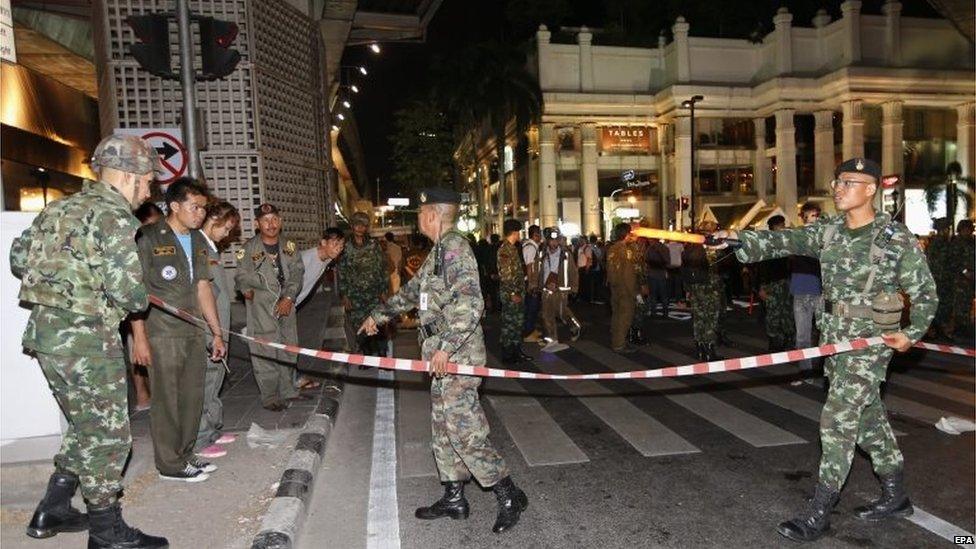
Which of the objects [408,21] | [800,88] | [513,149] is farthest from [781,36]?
[408,21]

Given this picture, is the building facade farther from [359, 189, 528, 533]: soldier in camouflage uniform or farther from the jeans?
[359, 189, 528, 533]: soldier in camouflage uniform

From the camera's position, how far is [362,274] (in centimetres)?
883

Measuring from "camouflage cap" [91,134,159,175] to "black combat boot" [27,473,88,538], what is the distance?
1805mm

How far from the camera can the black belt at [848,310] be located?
385cm

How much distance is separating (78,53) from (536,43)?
109ft

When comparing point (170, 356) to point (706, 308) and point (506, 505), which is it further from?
point (706, 308)

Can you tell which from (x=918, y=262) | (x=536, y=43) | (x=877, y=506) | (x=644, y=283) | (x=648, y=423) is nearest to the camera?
(x=918, y=262)

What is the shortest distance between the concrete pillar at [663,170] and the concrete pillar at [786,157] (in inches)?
267

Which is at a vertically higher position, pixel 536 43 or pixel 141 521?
pixel 536 43

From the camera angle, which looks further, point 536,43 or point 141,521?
point 536,43

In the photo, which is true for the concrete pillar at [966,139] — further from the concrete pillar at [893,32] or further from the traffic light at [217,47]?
the traffic light at [217,47]

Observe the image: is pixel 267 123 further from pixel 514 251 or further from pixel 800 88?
pixel 800 88

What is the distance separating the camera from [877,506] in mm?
4023

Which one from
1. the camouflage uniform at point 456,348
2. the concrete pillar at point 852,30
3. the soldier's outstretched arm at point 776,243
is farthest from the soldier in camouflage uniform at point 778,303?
the concrete pillar at point 852,30
